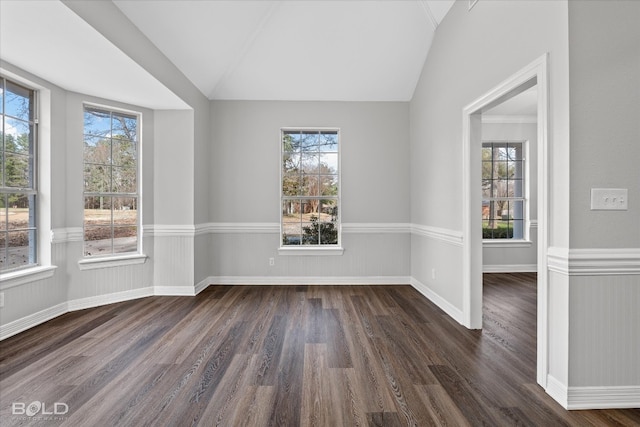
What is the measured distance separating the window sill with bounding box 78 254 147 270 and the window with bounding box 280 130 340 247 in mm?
1980

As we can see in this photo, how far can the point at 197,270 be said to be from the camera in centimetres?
462

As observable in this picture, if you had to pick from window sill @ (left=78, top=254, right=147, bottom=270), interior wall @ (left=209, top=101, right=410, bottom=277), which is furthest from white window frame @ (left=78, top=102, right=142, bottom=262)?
interior wall @ (left=209, top=101, right=410, bottom=277)

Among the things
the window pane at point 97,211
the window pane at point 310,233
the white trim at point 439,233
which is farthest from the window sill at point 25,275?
the white trim at point 439,233

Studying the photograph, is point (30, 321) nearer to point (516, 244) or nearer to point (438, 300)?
point (438, 300)

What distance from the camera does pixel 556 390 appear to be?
80.8 inches

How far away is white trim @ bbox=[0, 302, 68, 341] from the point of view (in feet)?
9.85

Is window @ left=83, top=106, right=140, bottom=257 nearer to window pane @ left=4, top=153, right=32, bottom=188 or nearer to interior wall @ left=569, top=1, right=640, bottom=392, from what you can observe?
window pane @ left=4, top=153, right=32, bottom=188

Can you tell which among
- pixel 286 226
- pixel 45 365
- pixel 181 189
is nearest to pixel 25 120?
pixel 181 189

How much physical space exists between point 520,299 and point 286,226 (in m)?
3.36

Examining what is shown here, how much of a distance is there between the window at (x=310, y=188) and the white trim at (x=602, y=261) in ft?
11.1

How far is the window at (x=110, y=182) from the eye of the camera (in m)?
4.00

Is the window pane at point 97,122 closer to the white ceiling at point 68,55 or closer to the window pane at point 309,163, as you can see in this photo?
the white ceiling at point 68,55

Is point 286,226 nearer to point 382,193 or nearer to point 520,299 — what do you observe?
point 382,193

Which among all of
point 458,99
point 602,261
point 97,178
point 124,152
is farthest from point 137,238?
point 602,261
